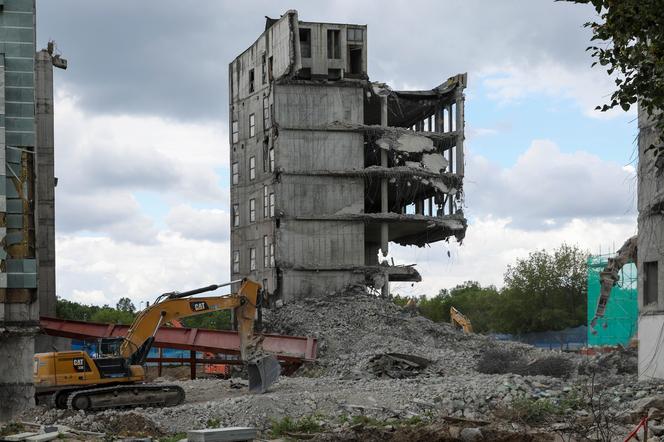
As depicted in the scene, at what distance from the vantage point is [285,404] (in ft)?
80.8

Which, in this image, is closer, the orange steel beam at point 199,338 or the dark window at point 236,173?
the orange steel beam at point 199,338

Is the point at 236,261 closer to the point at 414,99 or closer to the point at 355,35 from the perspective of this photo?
the point at 414,99

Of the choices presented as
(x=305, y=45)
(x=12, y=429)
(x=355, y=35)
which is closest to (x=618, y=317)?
(x=355, y=35)

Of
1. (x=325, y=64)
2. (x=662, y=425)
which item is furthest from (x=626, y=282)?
(x=662, y=425)

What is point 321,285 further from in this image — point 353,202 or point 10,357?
point 10,357

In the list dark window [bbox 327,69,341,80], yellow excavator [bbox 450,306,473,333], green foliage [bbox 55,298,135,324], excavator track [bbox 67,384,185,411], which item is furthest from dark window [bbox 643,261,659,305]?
green foliage [bbox 55,298,135,324]

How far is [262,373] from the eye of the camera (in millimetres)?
29188

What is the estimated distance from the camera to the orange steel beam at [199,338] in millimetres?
35656

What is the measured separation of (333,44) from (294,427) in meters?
32.8

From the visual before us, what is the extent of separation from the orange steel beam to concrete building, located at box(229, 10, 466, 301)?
42.2 ft

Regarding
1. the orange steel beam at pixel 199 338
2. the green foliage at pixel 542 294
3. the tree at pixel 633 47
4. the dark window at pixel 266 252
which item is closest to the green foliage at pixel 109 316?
the green foliage at pixel 542 294

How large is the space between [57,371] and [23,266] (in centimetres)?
369

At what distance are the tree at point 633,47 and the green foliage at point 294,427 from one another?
989cm

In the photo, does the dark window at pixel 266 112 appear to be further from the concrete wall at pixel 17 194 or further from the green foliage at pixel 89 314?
the green foliage at pixel 89 314
